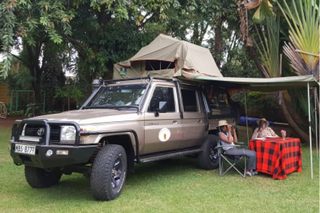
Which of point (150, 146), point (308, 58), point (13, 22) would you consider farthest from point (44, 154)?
point (308, 58)

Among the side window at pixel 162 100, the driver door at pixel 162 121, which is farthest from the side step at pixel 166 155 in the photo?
the side window at pixel 162 100

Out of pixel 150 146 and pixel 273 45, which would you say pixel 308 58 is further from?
pixel 150 146

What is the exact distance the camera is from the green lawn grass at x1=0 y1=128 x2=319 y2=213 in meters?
6.00

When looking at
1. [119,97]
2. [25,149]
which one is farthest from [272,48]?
[25,149]

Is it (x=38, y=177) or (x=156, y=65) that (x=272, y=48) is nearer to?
(x=156, y=65)

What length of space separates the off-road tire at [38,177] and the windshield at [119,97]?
1422 millimetres

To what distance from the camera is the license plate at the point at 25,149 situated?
602cm

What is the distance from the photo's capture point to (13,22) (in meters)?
8.17

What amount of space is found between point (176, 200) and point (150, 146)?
120 cm

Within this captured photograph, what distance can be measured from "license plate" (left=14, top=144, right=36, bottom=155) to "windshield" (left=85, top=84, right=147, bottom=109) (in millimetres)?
1771

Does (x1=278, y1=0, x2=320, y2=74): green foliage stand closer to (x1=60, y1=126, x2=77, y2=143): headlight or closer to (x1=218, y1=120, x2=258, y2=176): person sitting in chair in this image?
(x1=218, y1=120, x2=258, y2=176): person sitting in chair

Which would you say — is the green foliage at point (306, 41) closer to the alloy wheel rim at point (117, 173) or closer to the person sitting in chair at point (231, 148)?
the person sitting in chair at point (231, 148)

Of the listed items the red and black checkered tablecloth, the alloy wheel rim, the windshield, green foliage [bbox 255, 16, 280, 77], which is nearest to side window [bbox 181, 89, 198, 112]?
the windshield

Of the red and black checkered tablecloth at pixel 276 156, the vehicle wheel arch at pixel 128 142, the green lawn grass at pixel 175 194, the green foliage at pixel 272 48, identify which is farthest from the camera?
the green foliage at pixel 272 48
